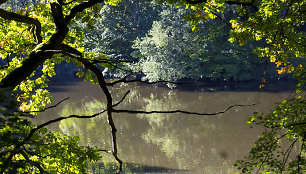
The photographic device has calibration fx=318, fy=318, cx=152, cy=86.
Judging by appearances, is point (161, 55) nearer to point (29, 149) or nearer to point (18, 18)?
point (18, 18)

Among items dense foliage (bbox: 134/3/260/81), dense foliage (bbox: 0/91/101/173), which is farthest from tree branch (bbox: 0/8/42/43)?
dense foliage (bbox: 134/3/260/81)

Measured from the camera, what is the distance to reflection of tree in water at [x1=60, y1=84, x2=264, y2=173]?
583 inches

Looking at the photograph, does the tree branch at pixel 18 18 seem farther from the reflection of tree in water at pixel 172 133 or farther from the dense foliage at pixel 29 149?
the reflection of tree in water at pixel 172 133

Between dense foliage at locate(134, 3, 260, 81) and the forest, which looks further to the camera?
dense foliage at locate(134, 3, 260, 81)

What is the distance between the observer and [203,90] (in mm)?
26859

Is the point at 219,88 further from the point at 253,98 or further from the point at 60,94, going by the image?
the point at 60,94

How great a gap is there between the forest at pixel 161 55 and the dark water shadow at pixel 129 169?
34cm

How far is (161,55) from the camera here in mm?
25969

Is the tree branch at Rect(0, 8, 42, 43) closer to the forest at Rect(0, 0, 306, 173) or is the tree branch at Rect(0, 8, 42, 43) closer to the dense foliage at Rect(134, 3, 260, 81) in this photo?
the forest at Rect(0, 0, 306, 173)

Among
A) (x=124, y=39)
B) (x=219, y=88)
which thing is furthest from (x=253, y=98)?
(x=124, y=39)

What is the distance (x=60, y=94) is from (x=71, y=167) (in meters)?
26.3

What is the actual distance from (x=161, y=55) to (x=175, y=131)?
8967 mm

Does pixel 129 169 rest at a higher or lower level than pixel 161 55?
lower

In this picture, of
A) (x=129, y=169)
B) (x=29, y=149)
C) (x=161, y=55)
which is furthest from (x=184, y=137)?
(x=29, y=149)
